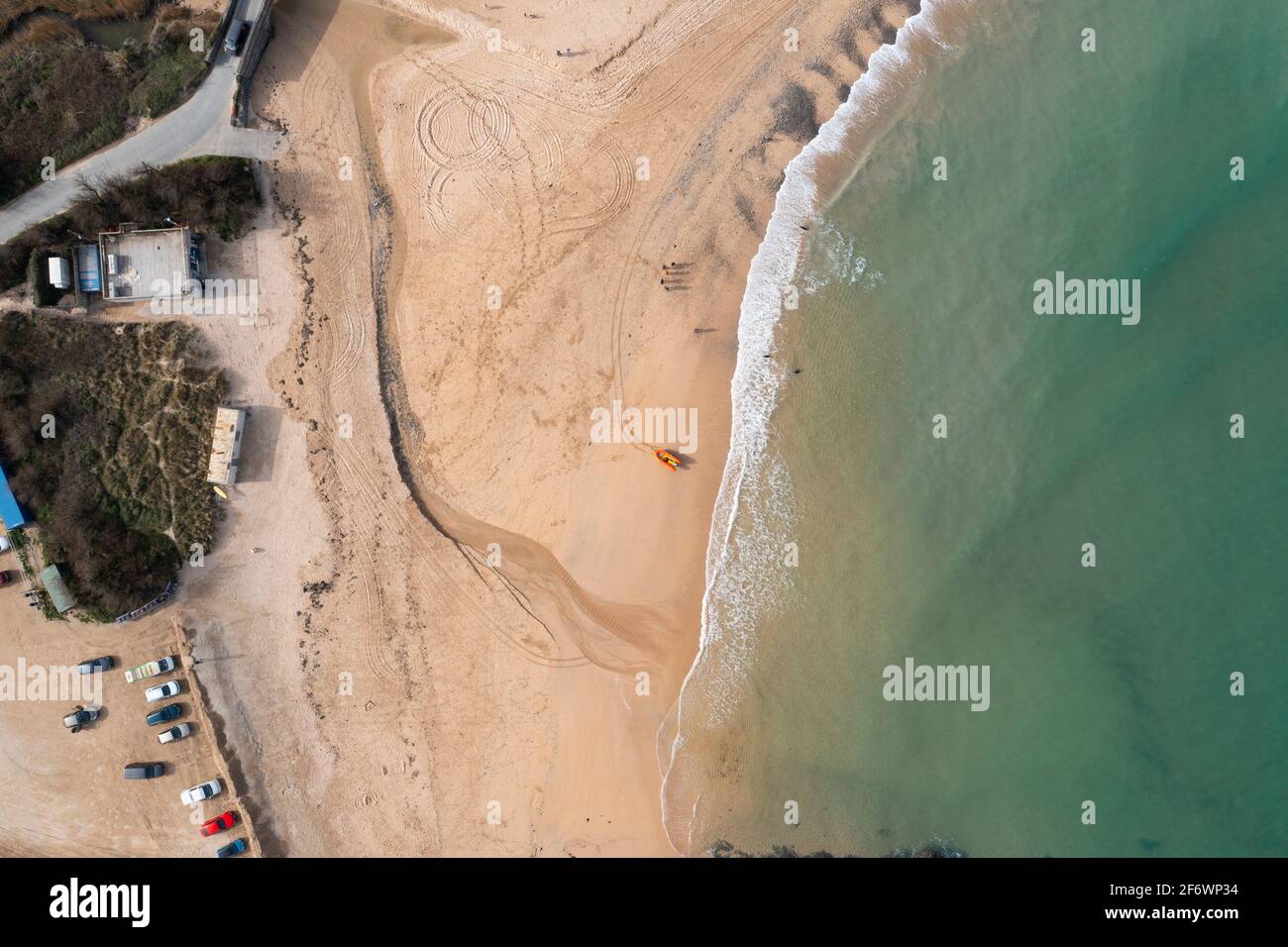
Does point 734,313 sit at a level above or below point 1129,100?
below

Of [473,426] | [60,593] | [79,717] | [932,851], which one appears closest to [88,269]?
[60,593]

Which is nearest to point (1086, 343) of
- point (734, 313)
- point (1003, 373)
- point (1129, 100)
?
point (1003, 373)

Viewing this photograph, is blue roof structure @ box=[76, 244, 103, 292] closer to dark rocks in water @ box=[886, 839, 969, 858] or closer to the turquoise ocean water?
the turquoise ocean water

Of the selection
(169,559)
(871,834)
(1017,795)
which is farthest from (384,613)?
(1017,795)

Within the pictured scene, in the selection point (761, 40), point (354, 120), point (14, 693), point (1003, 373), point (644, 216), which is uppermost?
point (761, 40)

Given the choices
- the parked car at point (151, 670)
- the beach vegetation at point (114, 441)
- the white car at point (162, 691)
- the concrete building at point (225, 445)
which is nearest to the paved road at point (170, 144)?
the beach vegetation at point (114, 441)

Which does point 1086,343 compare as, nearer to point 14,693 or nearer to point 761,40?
point 761,40

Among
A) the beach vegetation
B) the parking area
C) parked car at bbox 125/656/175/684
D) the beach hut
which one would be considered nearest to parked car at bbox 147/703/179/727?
the parking area
